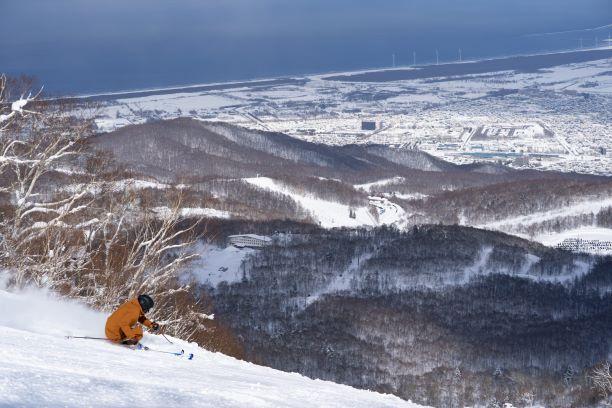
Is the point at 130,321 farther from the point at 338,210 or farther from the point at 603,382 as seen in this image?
the point at 338,210

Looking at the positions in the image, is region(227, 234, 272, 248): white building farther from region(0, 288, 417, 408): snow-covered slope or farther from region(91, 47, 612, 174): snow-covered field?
region(91, 47, 612, 174): snow-covered field

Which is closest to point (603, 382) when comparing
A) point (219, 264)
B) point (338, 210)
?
point (219, 264)

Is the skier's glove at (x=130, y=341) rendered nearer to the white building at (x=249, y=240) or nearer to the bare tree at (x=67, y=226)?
the bare tree at (x=67, y=226)

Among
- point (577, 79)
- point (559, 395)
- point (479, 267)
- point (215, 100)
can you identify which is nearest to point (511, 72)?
point (577, 79)

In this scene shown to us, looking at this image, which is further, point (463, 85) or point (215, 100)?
point (463, 85)

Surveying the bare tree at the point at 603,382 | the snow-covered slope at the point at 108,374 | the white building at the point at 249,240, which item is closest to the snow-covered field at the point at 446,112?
the white building at the point at 249,240

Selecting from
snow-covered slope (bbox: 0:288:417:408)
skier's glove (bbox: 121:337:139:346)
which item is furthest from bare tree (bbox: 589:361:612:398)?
skier's glove (bbox: 121:337:139:346)

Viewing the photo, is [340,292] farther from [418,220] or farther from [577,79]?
[577,79]
